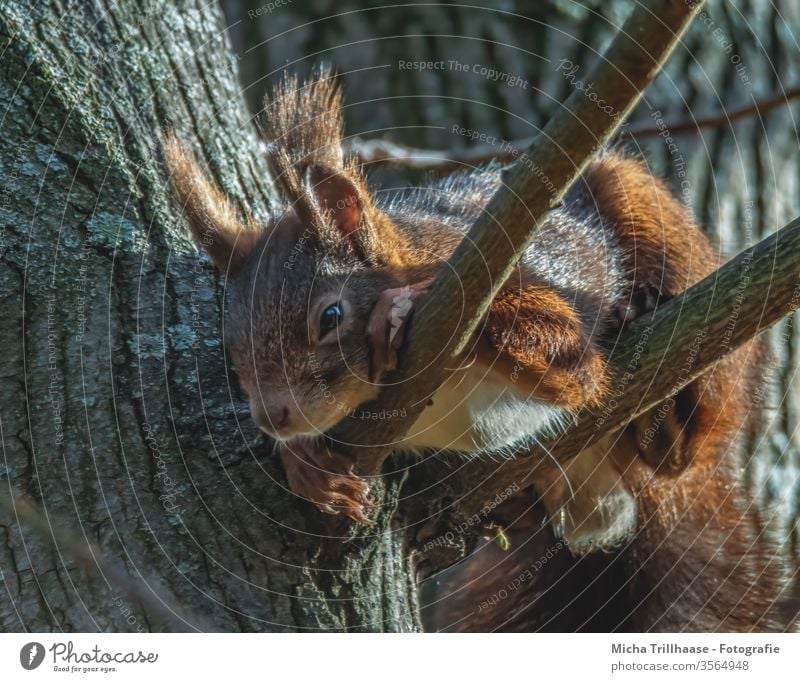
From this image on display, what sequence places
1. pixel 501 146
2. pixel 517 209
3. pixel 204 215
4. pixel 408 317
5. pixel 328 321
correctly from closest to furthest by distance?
pixel 517 209
pixel 408 317
pixel 328 321
pixel 204 215
pixel 501 146

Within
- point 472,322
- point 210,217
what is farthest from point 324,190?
point 472,322

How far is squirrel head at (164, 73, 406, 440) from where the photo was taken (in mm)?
1260

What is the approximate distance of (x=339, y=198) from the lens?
4.37ft

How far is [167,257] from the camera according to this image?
1371 millimetres

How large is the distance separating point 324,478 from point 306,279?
0.27 metres

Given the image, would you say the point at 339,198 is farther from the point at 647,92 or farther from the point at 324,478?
the point at 647,92

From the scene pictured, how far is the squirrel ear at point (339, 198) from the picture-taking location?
130cm

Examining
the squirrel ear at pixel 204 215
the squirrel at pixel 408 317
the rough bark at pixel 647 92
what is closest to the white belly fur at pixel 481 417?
the squirrel at pixel 408 317

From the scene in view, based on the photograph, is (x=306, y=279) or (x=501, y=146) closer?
(x=306, y=279)

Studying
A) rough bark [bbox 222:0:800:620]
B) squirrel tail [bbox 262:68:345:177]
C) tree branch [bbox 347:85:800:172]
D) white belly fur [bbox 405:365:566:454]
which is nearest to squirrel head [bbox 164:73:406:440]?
squirrel tail [bbox 262:68:345:177]

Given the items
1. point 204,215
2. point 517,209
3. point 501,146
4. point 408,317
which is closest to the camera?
point 517,209

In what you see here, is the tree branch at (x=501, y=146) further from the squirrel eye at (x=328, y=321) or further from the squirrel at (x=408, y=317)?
the squirrel eye at (x=328, y=321)

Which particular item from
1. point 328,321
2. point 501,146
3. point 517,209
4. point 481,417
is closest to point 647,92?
point 501,146
